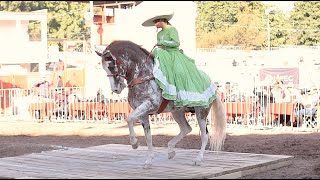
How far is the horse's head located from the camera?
7.97 metres

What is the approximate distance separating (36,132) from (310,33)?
A: 23.9 metres

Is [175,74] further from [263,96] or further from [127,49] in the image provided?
[263,96]

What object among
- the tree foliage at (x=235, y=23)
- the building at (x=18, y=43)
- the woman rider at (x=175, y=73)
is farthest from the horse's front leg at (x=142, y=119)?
the tree foliage at (x=235, y=23)

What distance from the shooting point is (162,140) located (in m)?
14.1

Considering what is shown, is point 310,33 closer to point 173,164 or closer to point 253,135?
point 253,135

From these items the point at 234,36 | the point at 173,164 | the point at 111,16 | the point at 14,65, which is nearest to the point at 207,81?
the point at 173,164

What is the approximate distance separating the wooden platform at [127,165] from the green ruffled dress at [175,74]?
0.98 metres

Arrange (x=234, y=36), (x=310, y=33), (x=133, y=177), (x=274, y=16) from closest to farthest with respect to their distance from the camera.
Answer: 1. (x=133, y=177)
2. (x=310, y=33)
3. (x=274, y=16)
4. (x=234, y=36)

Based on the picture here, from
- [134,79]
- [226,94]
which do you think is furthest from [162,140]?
[134,79]

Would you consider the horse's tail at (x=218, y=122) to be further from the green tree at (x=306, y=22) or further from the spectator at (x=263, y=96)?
the green tree at (x=306, y=22)

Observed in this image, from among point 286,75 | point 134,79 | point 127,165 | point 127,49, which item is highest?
point 127,49

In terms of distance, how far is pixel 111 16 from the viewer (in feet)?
120

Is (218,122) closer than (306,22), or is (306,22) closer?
(218,122)

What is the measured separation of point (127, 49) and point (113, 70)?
0.39m
